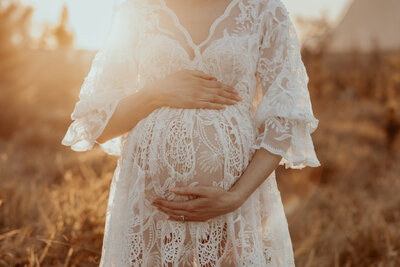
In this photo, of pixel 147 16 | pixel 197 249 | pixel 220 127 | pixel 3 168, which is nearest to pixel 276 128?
pixel 220 127

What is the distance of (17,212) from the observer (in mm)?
3129

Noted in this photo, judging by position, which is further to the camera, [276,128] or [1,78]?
[1,78]

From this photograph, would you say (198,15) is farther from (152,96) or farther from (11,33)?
(11,33)

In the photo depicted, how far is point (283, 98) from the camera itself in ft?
4.36

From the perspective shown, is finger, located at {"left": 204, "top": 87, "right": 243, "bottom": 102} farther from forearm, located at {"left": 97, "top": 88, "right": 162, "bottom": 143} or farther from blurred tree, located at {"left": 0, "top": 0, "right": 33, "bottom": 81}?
blurred tree, located at {"left": 0, "top": 0, "right": 33, "bottom": 81}

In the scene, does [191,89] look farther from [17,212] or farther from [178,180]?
[17,212]

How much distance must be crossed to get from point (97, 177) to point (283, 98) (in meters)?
4.63

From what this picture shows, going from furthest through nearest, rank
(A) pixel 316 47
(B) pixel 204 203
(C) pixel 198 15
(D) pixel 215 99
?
(A) pixel 316 47
(C) pixel 198 15
(D) pixel 215 99
(B) pixel 204 203

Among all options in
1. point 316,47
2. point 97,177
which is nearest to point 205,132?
point 97,177

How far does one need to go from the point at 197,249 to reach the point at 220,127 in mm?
496

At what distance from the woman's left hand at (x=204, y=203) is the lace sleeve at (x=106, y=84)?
47 centimetres

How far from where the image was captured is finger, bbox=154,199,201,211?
125 centimetres

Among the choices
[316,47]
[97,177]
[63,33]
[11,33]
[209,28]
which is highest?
[63,33]

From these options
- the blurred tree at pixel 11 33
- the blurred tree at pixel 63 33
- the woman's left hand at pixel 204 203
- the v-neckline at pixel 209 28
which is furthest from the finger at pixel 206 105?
the blurred tree at pixel 63 33
